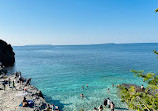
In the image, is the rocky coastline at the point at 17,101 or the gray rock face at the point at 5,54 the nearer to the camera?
the rocky coastline at the point at 17,101

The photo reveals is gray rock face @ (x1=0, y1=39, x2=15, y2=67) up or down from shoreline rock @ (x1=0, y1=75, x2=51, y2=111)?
up

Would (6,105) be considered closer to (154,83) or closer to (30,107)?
(30,107)

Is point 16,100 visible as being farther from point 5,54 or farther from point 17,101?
point 5,54

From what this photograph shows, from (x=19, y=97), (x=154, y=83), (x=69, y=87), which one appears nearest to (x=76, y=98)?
(x=69, y=87)

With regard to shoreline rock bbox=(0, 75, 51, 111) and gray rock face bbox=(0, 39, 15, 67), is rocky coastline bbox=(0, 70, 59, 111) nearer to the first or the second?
shoreline rock bbox=(0, 75, 51, 111)

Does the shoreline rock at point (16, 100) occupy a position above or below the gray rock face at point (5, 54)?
below

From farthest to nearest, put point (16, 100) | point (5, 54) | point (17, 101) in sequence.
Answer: point (5, 54)
point (16, 100)
point (17, 101)

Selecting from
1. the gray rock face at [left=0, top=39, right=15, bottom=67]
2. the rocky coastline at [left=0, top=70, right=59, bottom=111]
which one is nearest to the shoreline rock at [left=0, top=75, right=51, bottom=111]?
the rocky coastline at [left=0, top=70, right=59, bottom=111]

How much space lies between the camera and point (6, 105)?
679 inches

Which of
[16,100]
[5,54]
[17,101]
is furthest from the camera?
[5,54]

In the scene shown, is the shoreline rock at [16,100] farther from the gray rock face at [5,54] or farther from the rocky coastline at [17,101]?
the gray rock face at [5,54]

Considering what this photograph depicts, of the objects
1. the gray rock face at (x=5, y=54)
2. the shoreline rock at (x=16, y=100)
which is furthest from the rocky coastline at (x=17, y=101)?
the gray rock face at (x=5, y=54)

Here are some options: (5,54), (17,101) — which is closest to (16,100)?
(17,101)

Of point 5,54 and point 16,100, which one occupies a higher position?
point 5,54
